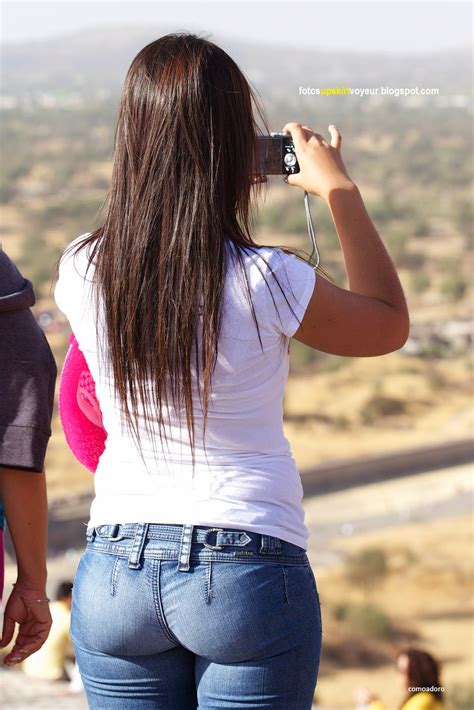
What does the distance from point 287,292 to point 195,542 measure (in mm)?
364

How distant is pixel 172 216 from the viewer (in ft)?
4.79

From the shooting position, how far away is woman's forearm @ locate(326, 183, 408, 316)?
154 cm

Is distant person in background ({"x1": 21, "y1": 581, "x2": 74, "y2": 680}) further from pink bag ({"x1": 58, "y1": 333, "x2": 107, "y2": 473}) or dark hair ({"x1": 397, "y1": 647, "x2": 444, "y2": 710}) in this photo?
pink bag ({"x1": 58, "y1": 333, "x2": 107, "y2": 473})

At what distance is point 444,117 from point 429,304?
4103cm

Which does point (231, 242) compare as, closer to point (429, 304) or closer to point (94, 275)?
point (94, 275)

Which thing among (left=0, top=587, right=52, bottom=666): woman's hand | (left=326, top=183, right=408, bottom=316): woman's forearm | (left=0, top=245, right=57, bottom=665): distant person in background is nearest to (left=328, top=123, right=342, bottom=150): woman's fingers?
(left=326, top=183, right=408, bottom=316): woman's forearm

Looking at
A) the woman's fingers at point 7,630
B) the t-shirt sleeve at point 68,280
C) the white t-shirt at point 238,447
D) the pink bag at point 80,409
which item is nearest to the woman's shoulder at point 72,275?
the t-shirt sleeve at point 68,280

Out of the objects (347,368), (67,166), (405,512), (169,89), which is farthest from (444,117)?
(169,89)

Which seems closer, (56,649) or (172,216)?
(172,216)

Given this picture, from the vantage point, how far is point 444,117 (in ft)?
225

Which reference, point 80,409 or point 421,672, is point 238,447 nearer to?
point 80,409

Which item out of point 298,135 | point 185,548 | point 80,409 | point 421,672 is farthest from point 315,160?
point 421,672

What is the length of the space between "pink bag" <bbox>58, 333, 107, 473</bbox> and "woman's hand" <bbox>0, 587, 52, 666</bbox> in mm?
248

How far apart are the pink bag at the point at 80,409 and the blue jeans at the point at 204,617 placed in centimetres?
25
